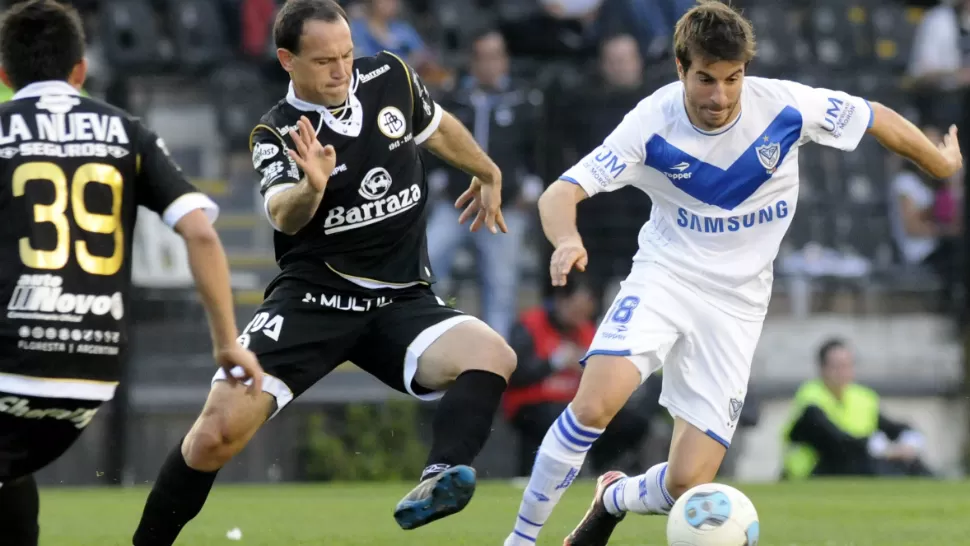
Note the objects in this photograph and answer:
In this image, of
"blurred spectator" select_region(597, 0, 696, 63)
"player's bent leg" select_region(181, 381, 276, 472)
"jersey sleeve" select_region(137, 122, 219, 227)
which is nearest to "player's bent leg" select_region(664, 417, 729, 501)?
"player's bent leg" select_region(181, 381, 276, 472)

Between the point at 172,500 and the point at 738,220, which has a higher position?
the point at 738,220

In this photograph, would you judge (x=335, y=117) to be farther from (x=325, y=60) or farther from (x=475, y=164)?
(x=475, y=164)

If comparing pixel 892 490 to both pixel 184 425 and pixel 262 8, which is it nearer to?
pixel 184 425

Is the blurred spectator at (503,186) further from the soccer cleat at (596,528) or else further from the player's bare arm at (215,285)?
the player's bare arm at (215,285)

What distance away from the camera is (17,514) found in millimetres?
4949

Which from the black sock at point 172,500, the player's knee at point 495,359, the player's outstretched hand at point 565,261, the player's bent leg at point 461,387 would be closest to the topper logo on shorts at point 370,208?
the player's bent leg at point 461,387

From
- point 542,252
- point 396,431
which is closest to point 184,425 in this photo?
point 396,431

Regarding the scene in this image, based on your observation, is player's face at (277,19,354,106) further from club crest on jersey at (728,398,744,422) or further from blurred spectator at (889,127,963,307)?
blurred spectator at (889,127,963,307)

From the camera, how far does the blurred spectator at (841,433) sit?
12.2m

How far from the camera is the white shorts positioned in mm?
6145

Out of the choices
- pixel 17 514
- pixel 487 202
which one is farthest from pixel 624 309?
pixel 17 514

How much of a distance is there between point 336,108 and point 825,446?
732cm

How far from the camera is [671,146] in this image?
6.16 meters

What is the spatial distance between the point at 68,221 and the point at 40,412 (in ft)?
1.98
